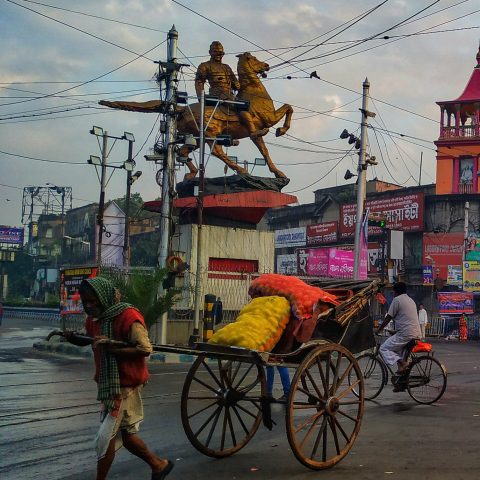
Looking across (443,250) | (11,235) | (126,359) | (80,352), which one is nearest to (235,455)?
(126,359)

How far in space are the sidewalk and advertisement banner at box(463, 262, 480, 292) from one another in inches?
959

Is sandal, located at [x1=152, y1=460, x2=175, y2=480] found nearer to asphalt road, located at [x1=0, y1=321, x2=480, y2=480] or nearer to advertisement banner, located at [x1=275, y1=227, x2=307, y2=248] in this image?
asphalt road, located at [x1=0, y1=321, x2=480, y2=480]

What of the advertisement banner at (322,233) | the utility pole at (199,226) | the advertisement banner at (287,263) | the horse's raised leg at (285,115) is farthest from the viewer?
the advertisement banner at (322,233)

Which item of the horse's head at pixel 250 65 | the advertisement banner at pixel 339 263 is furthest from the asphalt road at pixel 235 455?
the advertisement banner at pixel 339 263

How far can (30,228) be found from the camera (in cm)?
8706

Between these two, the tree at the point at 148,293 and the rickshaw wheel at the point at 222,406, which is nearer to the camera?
the rickshaw wheel at the point at 222,406

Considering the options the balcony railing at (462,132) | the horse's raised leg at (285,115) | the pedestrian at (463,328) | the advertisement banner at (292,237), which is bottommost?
the pedestrian at (463,328)

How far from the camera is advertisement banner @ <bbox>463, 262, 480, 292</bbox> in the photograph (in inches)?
1503

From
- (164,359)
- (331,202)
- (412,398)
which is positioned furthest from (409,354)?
(331,202)

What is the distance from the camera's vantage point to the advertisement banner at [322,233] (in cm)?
5356

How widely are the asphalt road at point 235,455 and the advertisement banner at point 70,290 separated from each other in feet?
28.4

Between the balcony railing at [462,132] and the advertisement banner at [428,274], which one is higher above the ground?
the balcony railing at [462,132]

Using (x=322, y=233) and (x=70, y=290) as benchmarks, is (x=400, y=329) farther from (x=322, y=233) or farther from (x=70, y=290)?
(x=322, y=233)

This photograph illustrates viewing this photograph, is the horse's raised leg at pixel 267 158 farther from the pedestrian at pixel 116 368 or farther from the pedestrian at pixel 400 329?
the pedestrian at pixel 116 368
